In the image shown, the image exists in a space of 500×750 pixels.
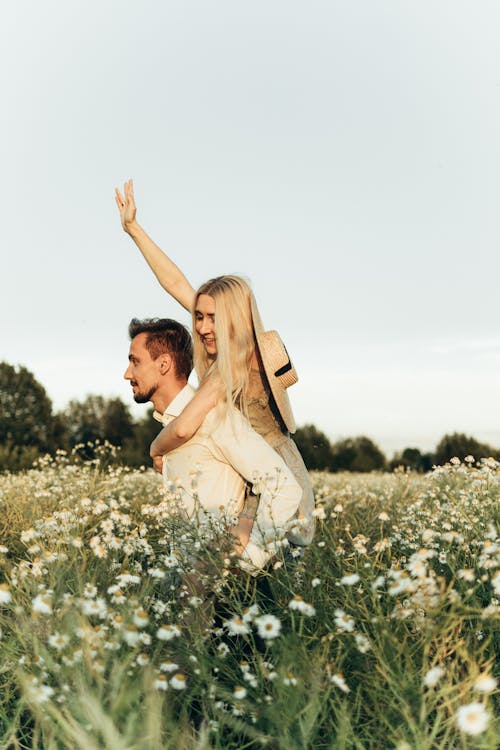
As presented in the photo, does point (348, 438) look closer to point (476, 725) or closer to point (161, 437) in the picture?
point (161, 437)

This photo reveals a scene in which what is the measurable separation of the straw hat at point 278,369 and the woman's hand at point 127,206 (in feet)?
6.33

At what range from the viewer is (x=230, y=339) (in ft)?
13.8

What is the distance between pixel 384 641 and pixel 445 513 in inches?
115

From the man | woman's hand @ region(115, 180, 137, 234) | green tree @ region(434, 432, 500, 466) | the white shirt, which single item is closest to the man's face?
the man

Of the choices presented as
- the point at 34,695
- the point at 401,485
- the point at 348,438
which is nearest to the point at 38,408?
the point at 348,438

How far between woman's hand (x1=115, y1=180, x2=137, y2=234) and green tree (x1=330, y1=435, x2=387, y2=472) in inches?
817

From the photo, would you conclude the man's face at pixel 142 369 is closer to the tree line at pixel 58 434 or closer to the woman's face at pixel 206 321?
the woman's face at pixel 206 321

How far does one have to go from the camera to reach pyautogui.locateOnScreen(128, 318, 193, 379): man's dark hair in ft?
14.6

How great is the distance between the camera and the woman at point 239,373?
386 cm

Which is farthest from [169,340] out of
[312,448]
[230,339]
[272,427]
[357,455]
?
[357,455]

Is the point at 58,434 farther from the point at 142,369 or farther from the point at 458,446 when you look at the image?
the point at 142,369

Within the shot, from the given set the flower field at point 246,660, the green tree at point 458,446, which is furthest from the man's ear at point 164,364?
the green tree at point 458,446

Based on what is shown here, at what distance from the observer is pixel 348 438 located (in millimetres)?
26906

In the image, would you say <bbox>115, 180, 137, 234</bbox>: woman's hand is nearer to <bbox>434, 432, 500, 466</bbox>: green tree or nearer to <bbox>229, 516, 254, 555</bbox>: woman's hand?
<bbox>229, 516, 254, 555</bbox>: woman's hand
